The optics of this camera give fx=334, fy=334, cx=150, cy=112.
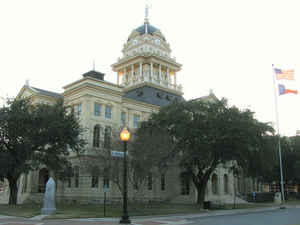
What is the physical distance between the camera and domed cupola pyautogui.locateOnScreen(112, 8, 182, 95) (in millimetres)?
62719

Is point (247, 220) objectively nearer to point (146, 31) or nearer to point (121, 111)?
point (121, 111)

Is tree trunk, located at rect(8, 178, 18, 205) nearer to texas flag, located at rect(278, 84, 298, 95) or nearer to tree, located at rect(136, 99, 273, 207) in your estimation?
tree, located at rect(136, 99, 273, 207)

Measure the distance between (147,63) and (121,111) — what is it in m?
19.9

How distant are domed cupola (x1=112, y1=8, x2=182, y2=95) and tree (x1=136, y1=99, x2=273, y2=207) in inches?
815

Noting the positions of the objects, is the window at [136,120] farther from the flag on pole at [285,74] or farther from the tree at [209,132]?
the flag on pole at [285,74]

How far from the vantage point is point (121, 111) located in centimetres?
4812

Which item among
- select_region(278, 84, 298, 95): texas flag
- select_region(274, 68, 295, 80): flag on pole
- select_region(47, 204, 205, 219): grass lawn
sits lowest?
select_region(47, 204, 205, 219): grass lawn

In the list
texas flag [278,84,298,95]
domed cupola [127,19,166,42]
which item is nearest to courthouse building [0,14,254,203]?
domed cupola [127,19,166,42]

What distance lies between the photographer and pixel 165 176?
1971 inches

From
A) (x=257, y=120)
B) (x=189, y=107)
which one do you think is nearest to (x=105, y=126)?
(x=189, y=107)

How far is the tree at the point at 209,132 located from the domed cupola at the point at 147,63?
68.0 ft

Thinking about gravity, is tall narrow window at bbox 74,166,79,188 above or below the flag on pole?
below

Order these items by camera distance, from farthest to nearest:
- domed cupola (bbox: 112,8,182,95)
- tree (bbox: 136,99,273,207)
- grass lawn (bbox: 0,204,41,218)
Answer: domed cupola (bbox: 112,8,182,95) < tree (bbox: 136,99,273,207) < grass lawn (bbox: 0,204,41,218)

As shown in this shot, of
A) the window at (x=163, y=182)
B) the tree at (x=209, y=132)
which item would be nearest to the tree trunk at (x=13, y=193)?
the tree at (x=209, y=132)
